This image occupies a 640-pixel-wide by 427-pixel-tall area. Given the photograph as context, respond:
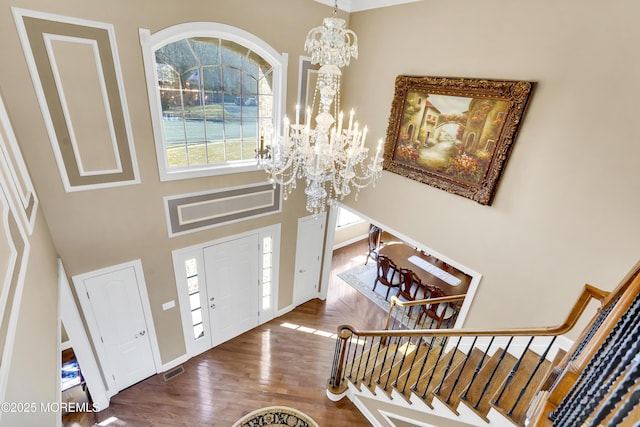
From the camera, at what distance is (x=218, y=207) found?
4125mm

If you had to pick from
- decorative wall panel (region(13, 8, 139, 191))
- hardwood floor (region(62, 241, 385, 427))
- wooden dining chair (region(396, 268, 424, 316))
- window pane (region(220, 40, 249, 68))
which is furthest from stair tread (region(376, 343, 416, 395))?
window pane (region(220, 40, 249, 68))

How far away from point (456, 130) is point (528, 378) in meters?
2.63

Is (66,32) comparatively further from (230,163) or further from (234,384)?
(234,384)

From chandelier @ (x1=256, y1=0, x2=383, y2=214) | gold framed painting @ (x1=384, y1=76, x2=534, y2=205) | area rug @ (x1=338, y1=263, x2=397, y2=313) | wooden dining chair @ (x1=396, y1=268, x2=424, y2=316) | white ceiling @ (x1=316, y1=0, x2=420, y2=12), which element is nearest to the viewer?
chandelier @ (x1=256, y1=0, x2=383, y2=214)

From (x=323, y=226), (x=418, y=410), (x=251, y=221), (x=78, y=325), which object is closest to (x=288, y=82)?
(x=251, y=221)

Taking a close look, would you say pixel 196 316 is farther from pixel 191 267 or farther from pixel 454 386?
pixel 454 386

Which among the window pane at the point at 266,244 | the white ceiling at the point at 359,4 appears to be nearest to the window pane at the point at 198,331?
the window pane at the point at 266,244

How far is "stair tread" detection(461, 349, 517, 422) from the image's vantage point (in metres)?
2.56

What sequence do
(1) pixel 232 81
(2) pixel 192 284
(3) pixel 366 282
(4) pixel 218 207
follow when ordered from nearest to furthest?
(1) pixel 232 81, (4) pixel 218 207, (2) pixel 192 284, (3) pixel 366 282

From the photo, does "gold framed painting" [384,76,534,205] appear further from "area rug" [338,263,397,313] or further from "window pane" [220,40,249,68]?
"area rug" [338,263,397,313]

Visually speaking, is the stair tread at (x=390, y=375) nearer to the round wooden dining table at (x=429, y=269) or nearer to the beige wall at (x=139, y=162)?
the round wooden dining table at (x=429, y=269)

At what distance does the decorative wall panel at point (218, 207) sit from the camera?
3797mm

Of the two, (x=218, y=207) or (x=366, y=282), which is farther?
(x=366, y=282)

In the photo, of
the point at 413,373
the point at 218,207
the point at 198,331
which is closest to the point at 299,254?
the point at 218,207
